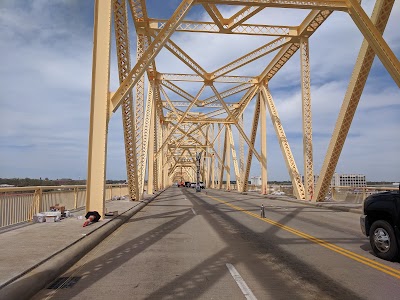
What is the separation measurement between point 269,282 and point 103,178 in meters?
8.23

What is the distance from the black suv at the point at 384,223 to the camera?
7.12m

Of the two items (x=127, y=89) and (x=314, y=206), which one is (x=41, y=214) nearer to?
(x=127, y=89)

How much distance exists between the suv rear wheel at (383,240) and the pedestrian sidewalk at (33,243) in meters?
6.52

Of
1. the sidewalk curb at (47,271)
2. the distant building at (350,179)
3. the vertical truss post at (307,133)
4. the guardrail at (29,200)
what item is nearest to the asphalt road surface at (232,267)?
the sidewalk curb at (47,271)

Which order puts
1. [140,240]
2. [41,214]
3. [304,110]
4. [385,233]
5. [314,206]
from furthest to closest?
[304,110] → [314,206] → [41,214] → [140,240] → [385,233]

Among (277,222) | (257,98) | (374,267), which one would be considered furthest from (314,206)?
(257,98)

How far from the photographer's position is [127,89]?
13.9m

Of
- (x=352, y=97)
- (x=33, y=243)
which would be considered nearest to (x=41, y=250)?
(x=33, y=243)

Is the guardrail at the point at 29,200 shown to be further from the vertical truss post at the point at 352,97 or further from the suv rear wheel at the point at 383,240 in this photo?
the vertical truss post at the point at 352,97

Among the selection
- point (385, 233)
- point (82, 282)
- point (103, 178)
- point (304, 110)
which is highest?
point (304, 110)

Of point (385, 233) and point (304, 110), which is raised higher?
point (304, 110)

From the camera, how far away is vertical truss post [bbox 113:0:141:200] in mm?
15250

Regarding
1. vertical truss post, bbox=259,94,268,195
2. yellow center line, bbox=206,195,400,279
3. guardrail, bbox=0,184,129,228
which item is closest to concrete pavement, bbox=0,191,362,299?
guardrail, bbox=0,184,129,228

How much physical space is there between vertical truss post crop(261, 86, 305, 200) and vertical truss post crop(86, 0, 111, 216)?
59.5ft
